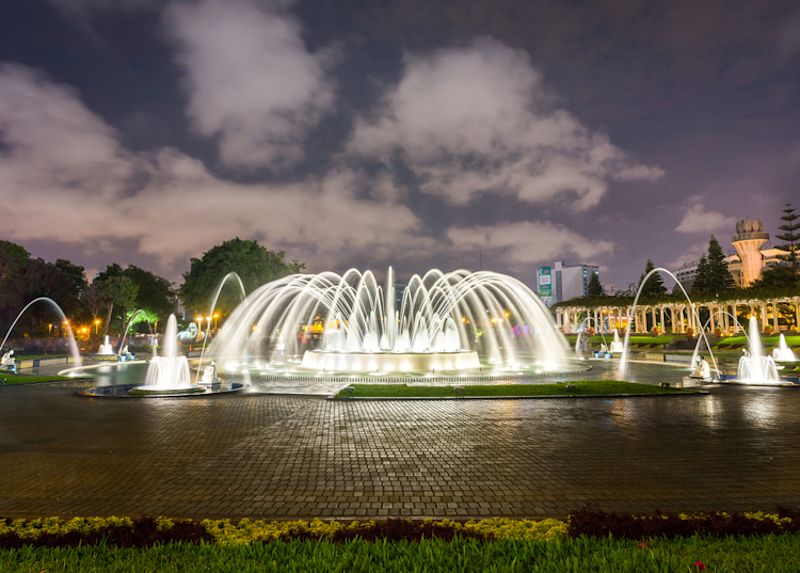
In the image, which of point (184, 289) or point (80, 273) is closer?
point (184, 289)

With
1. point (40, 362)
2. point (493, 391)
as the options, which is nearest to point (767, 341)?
point (493, 391)

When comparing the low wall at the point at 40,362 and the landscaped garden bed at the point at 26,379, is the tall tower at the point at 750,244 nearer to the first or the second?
the low wall at the point at 40,362

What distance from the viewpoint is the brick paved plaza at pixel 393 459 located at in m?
7.87

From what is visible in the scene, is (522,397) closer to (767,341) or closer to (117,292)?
(767,341)

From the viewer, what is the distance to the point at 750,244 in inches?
4973

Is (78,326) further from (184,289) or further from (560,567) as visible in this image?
(560,567)

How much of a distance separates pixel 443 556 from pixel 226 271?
221 ft

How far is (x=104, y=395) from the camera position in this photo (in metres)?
20.1

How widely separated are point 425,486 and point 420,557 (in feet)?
11.8

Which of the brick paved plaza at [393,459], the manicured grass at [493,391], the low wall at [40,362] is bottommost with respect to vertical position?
the brick paved plaza at [393,459]

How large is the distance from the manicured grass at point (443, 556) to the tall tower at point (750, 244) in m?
146

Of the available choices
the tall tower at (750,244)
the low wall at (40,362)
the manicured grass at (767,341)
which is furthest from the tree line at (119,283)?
the tall tower at (750,244)

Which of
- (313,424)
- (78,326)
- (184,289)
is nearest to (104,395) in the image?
(313,424)

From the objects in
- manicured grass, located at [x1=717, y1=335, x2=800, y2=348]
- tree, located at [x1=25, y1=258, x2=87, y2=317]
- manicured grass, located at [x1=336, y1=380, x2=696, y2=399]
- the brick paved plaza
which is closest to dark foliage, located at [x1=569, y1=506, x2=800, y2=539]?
the brick paved plaza
